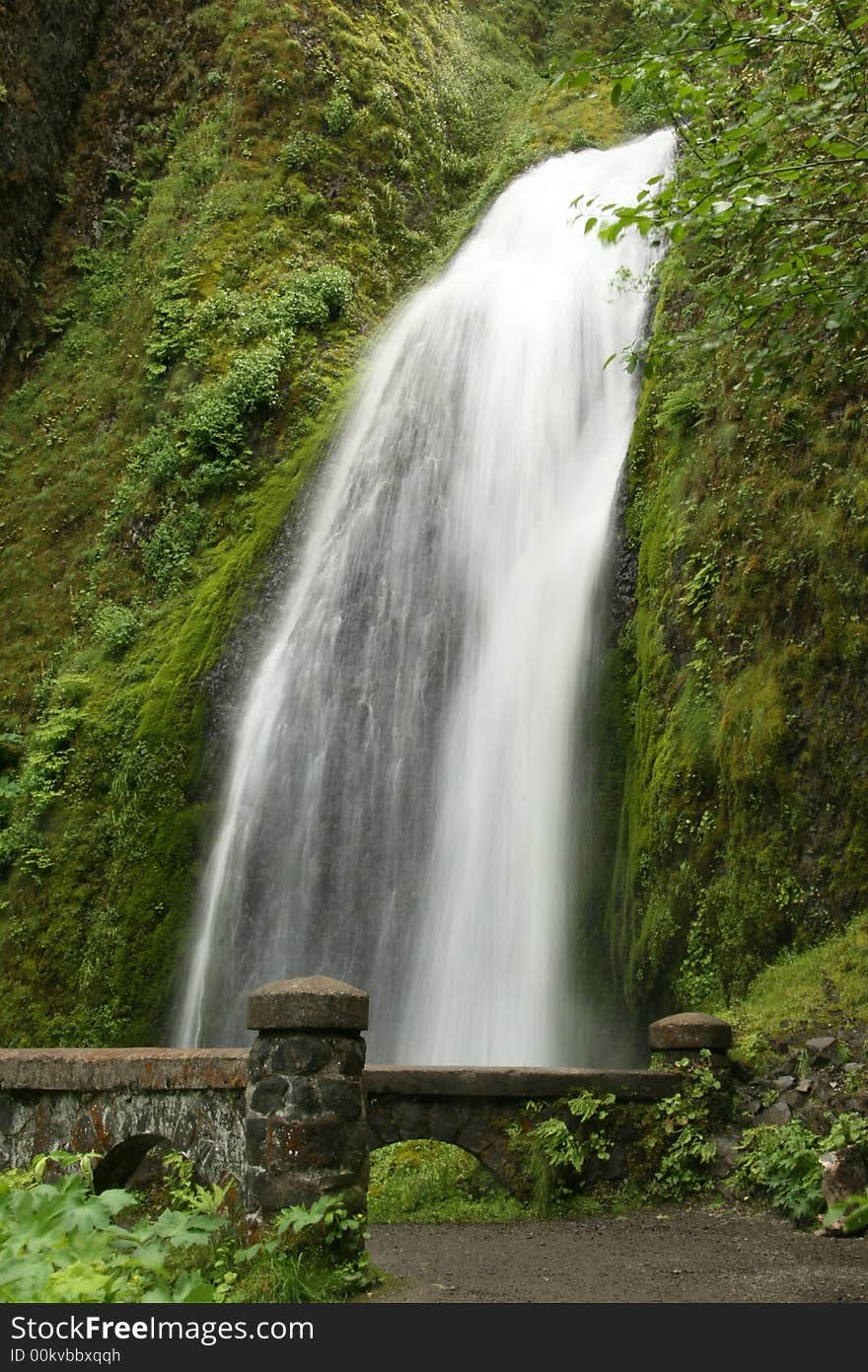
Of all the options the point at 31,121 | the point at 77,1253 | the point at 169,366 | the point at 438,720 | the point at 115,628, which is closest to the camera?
the point at 77,1253

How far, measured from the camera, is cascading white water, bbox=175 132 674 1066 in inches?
415

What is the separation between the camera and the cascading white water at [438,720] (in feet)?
34.6

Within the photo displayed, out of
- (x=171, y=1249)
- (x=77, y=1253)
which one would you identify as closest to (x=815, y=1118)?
(x=171, y=1249)

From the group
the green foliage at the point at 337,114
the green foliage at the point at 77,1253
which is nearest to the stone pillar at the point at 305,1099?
the green foliage at the point at 77,1253

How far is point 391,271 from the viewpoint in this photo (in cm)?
2053

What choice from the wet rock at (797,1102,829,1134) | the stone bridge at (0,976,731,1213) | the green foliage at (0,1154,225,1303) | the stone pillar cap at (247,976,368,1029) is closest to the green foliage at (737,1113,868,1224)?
the wet rock at (797,1102,829,1134)

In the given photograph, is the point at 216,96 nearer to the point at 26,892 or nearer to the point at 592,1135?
the point at 26,892

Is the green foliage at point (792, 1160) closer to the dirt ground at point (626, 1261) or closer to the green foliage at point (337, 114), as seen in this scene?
the dirt ground at point (626, 1261)

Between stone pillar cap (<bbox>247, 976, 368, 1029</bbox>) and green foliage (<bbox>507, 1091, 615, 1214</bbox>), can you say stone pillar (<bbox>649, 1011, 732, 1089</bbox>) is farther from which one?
stone pillar cap (<bbox>247, 976, 368, 1029</bbox>)

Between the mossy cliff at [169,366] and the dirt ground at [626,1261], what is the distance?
20.5 ft

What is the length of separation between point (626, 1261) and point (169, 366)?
1559 cm

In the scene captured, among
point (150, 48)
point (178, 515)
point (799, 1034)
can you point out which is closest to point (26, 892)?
point (178, 515)

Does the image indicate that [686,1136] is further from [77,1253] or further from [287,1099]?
[77,1253]

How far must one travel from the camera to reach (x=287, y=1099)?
525cm
